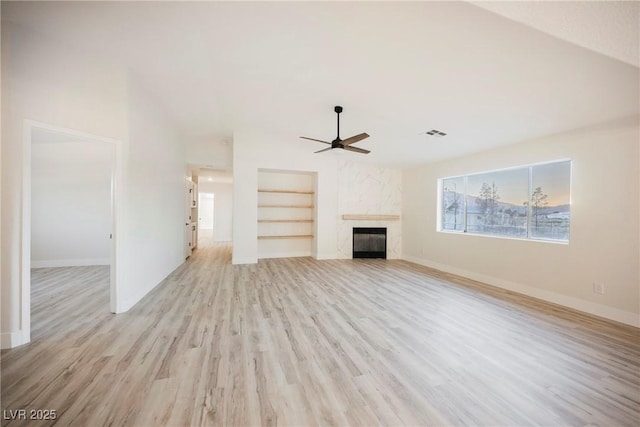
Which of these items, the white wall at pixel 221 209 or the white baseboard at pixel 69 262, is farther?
the white wall at pixel 221 209

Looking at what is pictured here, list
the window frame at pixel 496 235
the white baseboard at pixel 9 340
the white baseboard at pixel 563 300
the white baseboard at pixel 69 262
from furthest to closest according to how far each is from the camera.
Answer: the white baseboard at pixel 69 262, the window frame at pixel 496 235, the white baseboard at pixel 563 300, the white baseboard at pixel 9 340

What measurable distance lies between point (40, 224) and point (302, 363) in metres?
6.73

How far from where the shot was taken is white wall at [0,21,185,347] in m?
2.17

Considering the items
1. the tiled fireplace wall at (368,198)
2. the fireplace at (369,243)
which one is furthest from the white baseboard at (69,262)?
the fireplace at (369,243)

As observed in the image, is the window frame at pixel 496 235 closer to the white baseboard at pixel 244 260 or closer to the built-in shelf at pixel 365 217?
the built-in shelf at pixel 365 217

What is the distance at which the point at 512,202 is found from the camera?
Answer: 4.33m

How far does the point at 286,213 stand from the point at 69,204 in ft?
16.0

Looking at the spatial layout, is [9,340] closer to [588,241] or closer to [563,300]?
[563,300]

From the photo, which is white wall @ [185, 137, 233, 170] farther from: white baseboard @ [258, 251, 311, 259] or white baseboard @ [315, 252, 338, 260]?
white baseboard @ [315, 252, 338, 260]

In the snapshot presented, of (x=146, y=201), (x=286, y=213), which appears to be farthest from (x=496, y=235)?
(x=146, y=201)

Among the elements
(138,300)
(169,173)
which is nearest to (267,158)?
(169,173)

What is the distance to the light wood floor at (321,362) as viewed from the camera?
1.52 metres

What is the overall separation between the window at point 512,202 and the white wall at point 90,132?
5934mm

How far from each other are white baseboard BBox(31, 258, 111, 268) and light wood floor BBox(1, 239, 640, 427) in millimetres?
2232
